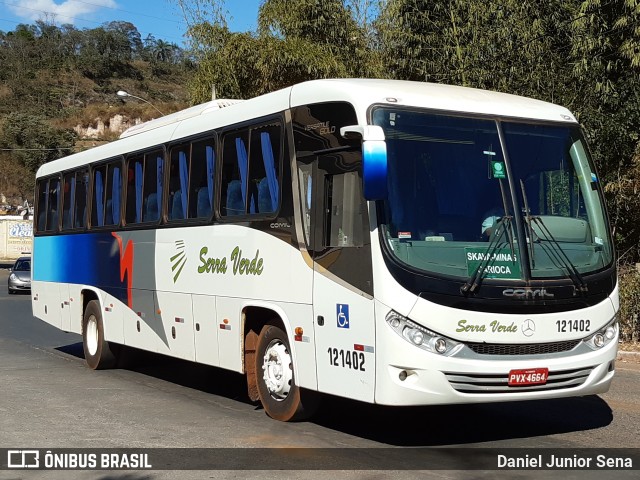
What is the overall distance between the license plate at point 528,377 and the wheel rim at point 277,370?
7.55 feet

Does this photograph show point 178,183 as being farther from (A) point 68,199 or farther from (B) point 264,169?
(A) point 68,199

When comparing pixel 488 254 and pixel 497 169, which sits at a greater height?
pixel 497 169

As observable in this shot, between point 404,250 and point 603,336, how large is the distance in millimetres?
1984

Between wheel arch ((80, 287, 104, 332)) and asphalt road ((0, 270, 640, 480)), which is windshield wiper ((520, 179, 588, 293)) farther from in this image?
wheel arch ((80, 287, 104, 332))

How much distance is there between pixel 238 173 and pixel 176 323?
7.47 ft

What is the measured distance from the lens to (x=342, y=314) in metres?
8.53

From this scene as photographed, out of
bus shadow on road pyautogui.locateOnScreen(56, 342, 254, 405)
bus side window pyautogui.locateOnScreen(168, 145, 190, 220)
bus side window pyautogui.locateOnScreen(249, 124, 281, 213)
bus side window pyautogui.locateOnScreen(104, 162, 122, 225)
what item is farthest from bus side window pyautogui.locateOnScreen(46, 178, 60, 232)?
bus side window pyautogui.locateOnScreen(249, 124, 281, 213)

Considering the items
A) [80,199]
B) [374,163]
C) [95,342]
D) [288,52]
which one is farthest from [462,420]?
[288,52]

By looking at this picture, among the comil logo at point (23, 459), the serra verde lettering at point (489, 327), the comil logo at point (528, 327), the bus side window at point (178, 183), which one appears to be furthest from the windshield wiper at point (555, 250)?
the bus side window at point (178, 183)

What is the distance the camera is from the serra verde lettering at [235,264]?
32.6ft

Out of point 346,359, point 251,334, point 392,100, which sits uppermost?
point 392,100

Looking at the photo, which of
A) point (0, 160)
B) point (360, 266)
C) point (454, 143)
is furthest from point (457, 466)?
point (0, 160)

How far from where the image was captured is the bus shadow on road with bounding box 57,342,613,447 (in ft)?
29.7

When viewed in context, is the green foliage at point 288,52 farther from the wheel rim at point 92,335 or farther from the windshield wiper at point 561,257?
the windshield wiper at point 561,257
